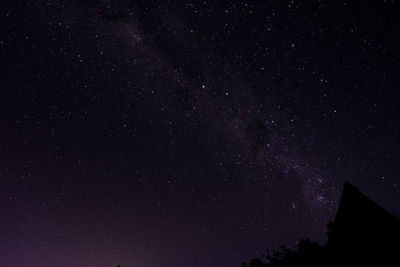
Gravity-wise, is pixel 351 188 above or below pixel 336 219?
above

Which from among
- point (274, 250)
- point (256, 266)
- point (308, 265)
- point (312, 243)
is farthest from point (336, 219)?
point (274, 250)

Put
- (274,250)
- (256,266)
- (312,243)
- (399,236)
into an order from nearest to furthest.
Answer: (399,236) → (312,243) → (256,266) → (274,250)

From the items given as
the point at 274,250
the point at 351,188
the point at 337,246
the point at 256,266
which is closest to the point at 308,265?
the point at 337,246

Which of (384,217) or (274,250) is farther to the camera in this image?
(274,250)

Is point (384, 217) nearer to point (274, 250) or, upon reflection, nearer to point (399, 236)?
point (399, 236)

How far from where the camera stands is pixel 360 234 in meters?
8.37

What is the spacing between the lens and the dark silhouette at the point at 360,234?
7.75 meters

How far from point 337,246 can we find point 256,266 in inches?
549

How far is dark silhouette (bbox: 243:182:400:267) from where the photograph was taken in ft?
25.4

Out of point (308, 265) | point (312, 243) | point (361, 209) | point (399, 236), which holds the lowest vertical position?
point (308, 265)

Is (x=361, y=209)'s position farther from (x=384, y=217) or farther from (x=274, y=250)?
(x=274, y=250)

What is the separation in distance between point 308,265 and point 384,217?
14.9 ft

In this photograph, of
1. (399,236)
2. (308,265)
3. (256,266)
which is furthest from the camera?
(256,266)

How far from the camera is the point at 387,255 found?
305 inches
